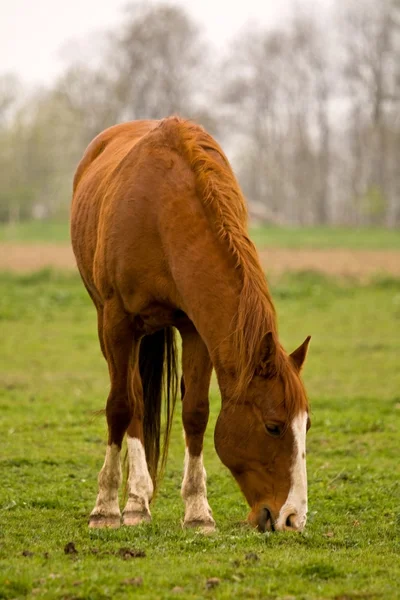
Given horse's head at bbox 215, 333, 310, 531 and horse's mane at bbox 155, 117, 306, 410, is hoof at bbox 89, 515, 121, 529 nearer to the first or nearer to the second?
horse's head at bbox 215, 333, 310, 531

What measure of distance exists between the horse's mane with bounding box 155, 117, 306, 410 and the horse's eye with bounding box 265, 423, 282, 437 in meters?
0.20

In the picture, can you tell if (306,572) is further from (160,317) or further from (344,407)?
(344,407)

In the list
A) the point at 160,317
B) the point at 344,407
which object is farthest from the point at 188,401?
the point at 344,407

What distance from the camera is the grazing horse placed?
13.8 feet

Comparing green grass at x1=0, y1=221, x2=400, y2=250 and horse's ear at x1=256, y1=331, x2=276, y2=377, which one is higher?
horse's ear at x1=256, y1=331, x2=276, y2=377

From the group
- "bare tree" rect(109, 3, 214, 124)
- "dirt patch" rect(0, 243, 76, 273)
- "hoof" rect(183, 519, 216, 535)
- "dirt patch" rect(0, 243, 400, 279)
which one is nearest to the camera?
"hoof" rect(183, 519, 216, 535)

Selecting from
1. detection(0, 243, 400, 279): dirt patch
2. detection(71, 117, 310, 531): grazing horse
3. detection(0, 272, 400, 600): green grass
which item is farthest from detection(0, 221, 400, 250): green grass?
detection(71, 117, 310, 531): grazing horse

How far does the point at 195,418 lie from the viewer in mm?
5066

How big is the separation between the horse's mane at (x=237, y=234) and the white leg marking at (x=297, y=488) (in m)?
0.25

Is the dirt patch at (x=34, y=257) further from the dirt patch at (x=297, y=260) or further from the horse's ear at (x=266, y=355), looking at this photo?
the horse's ear at (x=266, y=355)

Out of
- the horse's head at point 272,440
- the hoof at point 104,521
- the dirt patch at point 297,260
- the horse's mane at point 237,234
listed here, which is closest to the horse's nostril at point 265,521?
the horse's head at point 272,440

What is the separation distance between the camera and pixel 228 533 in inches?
185

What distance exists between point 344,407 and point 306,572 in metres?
5.37

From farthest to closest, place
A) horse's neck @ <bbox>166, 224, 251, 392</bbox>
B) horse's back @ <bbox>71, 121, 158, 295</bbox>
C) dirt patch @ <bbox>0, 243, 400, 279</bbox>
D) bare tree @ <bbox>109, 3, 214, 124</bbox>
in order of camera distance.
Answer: bare tree @ <bbox>109, 3, 214, 124</bbox> → dirt patch @ <bbox>0, 243, 400, 279</bbox> → horse's back @ <bbox>71, 121, 158, 295</bbox> → horse's neck @ <bbox>166, 224, 251, 392</bbox>
